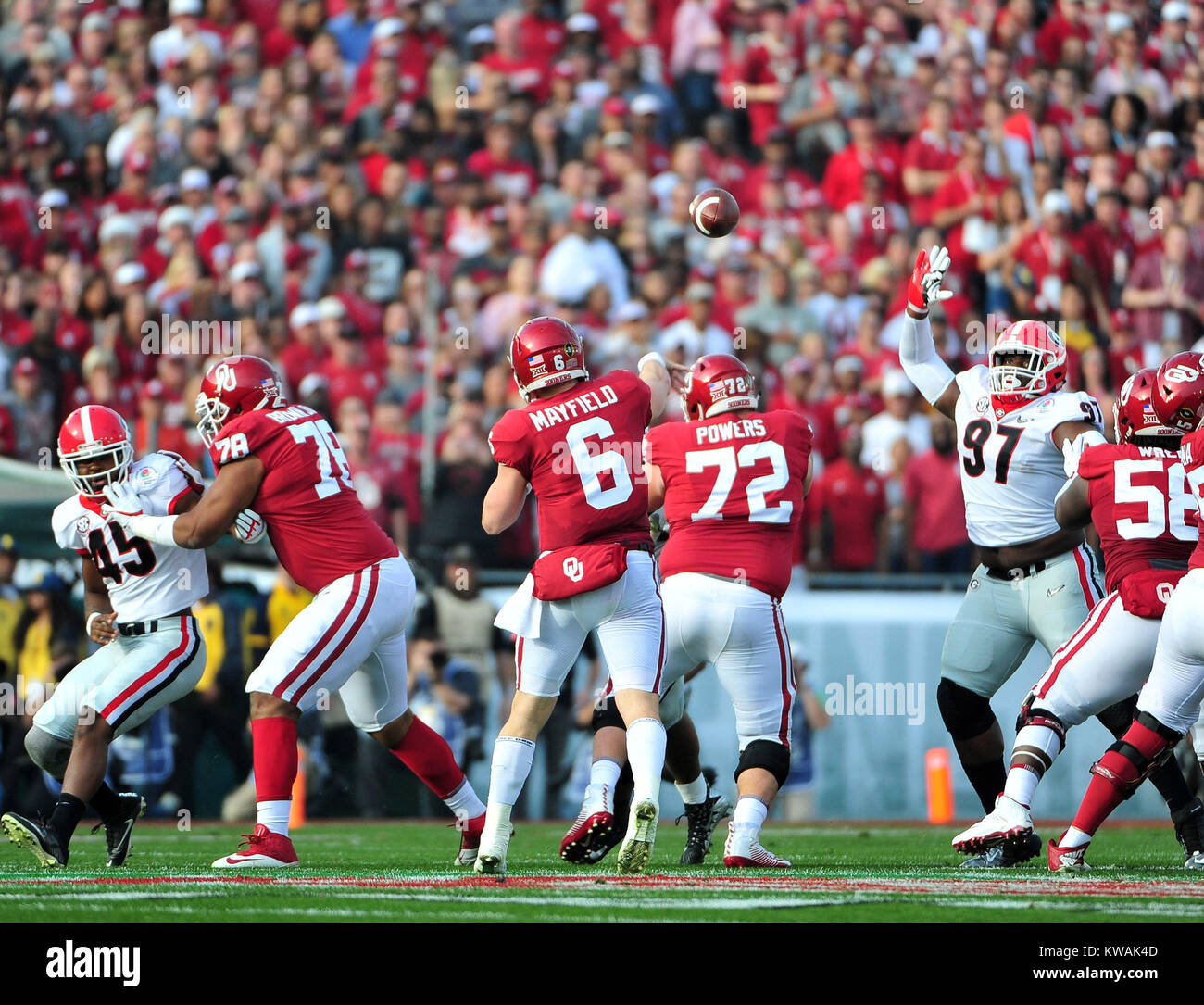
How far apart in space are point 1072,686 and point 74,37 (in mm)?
11770

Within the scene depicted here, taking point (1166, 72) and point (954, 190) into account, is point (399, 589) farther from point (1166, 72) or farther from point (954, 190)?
point (1166, 72)

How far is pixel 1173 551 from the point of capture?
22.3ft

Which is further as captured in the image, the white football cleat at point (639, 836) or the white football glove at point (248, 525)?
the white football glove at point (248, 525)

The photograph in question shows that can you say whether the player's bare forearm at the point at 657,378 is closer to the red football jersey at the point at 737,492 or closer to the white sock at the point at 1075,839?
the red football jersey at the point at 737,492

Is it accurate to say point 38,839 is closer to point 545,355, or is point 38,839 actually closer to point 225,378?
point 225,378

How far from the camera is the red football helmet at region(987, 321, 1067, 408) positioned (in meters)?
7.43

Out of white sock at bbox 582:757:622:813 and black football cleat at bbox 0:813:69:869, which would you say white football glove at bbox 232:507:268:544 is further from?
white sock at bbox 582:757:622:813

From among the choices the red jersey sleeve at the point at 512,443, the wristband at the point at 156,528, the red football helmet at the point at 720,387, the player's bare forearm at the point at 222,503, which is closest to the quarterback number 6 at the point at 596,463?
Result: the red jersey sleeve at the point at 512,443

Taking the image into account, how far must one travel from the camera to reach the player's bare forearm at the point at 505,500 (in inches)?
245

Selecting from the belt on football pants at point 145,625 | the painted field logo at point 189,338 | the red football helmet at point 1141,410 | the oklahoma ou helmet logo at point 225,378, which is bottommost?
the belt on football pants at point 145,625

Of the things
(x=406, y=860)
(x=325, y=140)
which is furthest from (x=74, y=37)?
(x=406, y=860)

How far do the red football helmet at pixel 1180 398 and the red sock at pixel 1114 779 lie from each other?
3.94ft
